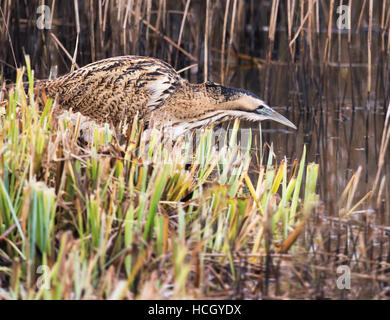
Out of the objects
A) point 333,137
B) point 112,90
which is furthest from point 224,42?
point 112,90

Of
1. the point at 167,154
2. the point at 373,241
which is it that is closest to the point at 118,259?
the point at 167,154

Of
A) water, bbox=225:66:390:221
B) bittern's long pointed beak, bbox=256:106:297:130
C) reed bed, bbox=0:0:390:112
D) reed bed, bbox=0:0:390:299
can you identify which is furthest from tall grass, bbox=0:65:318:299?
reed bed, bbox=0:0:390:112

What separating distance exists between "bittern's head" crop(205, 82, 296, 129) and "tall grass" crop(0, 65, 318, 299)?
0.87m

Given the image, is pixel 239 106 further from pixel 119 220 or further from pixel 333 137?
pixel 119 220

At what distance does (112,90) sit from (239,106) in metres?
0.67

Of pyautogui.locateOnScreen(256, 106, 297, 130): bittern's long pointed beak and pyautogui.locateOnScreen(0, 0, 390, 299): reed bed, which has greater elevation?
pyautogui.locateOnScreen(256, 106, 297, 130): bittern's long pointed beak

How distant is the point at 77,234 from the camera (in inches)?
97.9

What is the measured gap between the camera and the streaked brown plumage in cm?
397

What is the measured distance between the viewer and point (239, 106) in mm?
3967

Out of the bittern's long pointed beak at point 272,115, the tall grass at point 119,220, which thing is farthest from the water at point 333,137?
the tall grass at point 119,220

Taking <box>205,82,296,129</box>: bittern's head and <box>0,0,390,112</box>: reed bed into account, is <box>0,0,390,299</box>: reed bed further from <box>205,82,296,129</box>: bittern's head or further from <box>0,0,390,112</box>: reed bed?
<box>0,0,390,112</box>: reed bed

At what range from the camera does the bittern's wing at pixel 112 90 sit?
13.0ft
